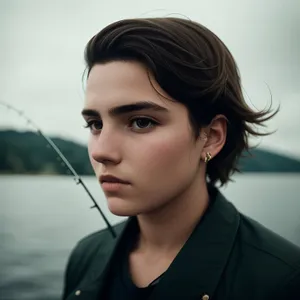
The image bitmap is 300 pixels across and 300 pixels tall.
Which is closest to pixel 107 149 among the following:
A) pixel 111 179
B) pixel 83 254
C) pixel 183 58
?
pixel 111 179

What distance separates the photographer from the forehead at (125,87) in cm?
80

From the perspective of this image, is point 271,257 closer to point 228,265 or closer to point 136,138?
point 228,265

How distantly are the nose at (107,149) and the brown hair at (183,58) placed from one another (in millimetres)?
148

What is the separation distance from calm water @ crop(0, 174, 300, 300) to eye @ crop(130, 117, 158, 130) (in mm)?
373

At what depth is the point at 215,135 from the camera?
90cm

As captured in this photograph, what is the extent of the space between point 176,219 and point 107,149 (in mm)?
254

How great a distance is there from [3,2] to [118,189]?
734 millimetres

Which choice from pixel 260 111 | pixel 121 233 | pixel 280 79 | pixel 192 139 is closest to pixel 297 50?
pixel 280 79

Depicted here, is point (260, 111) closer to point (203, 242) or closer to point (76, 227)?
point (203, 242)

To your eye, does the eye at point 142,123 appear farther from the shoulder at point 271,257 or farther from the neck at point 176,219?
the shoulder at point 271,257

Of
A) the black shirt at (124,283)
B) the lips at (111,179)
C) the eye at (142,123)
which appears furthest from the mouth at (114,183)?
the black shirt at (124,283)

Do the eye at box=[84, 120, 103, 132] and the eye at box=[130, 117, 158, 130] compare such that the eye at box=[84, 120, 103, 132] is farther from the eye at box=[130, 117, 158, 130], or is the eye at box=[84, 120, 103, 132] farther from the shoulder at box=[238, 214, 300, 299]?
the shoulder at box=[238, 214, 300, 299]

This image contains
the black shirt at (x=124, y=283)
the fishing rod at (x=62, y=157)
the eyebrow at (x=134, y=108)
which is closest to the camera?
the eyebrow at (x=134, y=108)

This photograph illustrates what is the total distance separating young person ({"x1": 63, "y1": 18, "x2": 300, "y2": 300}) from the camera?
0.81 metres
